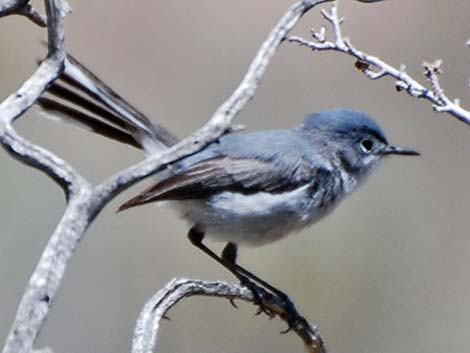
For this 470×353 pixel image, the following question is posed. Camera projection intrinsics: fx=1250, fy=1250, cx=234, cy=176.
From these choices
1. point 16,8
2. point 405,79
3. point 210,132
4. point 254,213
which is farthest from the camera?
point 254,213

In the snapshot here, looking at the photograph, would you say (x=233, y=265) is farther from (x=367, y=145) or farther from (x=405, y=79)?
(x=405, y=79)

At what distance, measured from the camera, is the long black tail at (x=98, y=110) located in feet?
9.82

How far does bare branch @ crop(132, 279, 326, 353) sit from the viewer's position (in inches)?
89.5

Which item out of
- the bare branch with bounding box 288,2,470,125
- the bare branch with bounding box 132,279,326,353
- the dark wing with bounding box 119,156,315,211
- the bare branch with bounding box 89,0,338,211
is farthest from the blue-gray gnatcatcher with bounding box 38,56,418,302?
the bare branch with bounding box 89,0,338,211

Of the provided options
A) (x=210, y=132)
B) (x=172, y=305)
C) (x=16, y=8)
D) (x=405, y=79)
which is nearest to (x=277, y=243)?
(x=405, y=79)

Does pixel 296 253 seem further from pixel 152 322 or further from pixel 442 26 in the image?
pixel 152 322

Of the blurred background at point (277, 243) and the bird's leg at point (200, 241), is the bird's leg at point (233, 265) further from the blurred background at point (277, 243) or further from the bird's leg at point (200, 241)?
the blurred background at point (277, 243)

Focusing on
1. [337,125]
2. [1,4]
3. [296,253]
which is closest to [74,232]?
[1,4]

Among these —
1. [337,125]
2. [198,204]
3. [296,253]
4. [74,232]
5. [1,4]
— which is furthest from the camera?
[296,253]

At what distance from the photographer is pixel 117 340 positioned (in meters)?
5.08

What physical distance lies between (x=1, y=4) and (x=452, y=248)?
3.89 metres

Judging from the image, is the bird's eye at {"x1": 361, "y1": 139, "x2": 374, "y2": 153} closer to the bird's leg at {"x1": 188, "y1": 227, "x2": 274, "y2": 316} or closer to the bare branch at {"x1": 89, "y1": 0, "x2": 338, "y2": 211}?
the bird's leg at {"x1": 188, "y1": 227, "x2": 274, "y2": 316}

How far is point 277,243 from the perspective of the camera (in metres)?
5.73

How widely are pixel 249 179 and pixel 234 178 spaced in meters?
0.04
